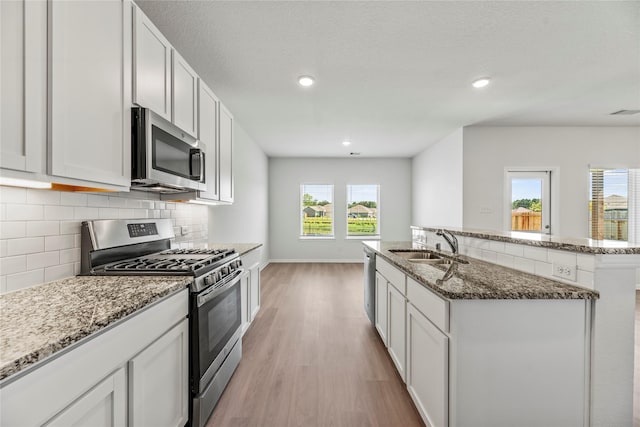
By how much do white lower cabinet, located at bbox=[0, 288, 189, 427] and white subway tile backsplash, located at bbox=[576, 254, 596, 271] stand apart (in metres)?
2.02

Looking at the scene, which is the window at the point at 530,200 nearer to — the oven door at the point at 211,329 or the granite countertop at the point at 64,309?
the oven door at the point at 211,329

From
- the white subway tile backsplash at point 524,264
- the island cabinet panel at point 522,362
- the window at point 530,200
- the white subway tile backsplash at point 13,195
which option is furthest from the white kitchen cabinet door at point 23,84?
the window at point 530,200

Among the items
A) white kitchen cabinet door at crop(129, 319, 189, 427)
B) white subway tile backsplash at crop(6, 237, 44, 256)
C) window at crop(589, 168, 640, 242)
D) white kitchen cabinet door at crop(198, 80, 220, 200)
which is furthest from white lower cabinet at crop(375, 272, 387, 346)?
window at crop(589, 168, 640, 242)

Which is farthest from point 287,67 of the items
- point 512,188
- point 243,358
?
point 512,188

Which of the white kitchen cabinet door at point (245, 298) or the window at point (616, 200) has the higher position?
the window at point (616, 200)

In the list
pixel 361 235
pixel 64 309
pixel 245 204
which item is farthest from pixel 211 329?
pixel 361 235

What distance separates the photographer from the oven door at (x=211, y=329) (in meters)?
1.56

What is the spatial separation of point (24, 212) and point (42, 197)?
4.4 inches

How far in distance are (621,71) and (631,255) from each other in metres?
2.69

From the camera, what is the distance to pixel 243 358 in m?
2.43

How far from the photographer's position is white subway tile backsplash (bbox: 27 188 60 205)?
134 centimetres

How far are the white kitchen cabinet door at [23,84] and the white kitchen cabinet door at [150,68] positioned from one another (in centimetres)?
50

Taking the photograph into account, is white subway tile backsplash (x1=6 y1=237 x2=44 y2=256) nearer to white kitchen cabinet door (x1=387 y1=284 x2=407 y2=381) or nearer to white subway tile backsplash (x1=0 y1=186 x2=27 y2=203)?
white subway tile backsplash (x1=0 y1=186 x2=27 y2=203)

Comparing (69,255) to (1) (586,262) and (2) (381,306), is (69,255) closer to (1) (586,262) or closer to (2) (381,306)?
(2) (381,306)
